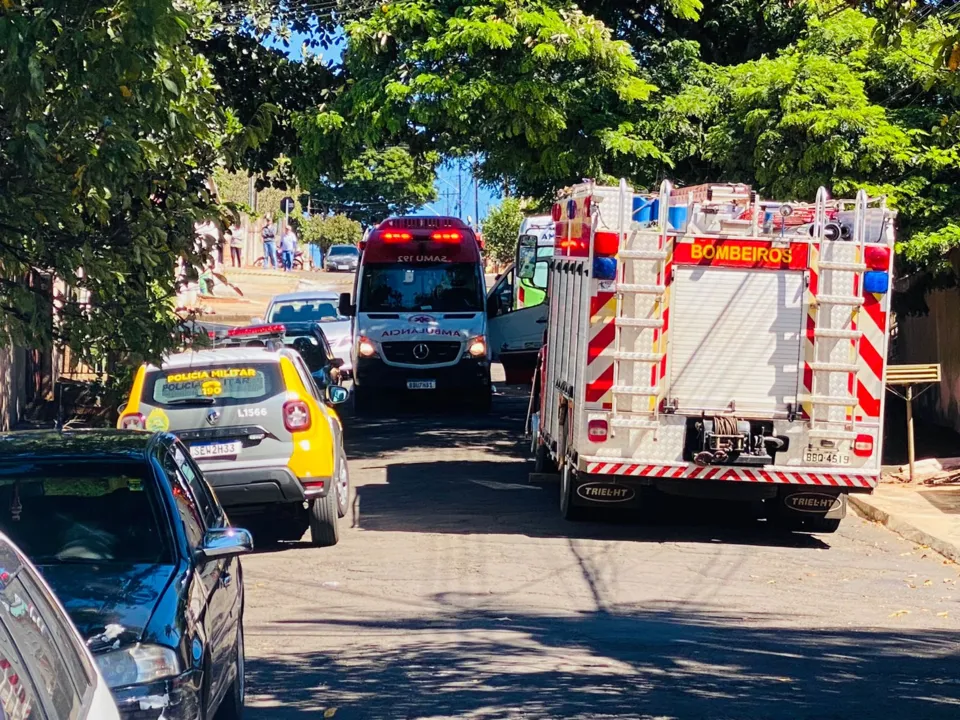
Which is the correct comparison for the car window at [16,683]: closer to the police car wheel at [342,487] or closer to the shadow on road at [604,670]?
the shadow on road at [604,670]

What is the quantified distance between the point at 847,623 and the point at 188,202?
5293 millimetres

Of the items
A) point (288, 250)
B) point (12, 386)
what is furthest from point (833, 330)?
point (288, 250)

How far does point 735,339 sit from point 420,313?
11512mm

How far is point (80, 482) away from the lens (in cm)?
656

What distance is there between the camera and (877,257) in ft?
40.0

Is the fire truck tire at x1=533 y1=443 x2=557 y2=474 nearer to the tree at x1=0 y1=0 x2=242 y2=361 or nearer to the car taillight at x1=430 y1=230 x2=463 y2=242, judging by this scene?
the tree at x1=0 y1=0 x2=242 y2=361

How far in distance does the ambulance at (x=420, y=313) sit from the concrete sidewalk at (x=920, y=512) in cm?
842

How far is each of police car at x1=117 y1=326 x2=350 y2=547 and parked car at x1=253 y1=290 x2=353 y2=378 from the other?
47.5 feet

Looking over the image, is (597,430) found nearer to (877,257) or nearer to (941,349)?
(877,257)

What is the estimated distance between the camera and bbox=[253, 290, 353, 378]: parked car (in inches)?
1059

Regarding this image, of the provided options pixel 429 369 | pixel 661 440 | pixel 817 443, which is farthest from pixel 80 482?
pixel 429 369

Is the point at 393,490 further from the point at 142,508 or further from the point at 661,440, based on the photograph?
the point at 142,508

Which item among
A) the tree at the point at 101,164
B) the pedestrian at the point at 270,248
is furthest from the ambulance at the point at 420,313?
the pedestrian at the point at 270,248

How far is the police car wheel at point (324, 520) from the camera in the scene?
474 inches
